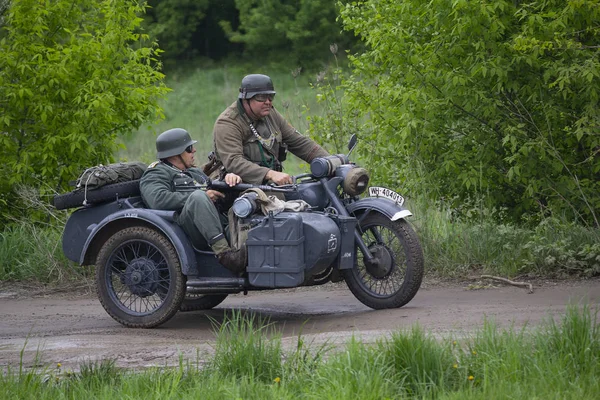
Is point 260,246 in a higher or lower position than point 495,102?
lower

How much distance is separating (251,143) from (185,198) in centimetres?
75

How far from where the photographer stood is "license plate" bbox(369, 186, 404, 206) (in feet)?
28.0

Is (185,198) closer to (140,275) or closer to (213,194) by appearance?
(213,194)

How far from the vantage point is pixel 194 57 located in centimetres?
4566

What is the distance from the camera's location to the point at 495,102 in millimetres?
10742

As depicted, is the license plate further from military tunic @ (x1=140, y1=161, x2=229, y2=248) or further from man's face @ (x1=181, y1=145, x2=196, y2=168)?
man's face @ (x1=181, y1=145, x2=196, y2=168)

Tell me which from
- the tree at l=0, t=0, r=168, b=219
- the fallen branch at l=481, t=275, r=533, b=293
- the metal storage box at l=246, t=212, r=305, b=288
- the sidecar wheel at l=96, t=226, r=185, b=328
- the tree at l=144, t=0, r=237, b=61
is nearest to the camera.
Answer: the metal storage box at l=246, t=212, r=305, b=288

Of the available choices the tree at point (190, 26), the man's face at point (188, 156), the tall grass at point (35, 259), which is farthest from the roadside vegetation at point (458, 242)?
the tree at point (190, 26)

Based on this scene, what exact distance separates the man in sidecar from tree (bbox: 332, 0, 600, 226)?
9.37ft

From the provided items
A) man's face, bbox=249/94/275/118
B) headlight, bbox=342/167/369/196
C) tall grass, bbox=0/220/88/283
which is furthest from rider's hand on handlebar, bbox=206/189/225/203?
tall grass, bbox=0/220/88/283

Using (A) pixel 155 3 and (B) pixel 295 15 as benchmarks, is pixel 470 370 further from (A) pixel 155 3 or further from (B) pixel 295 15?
(A) pixel 155 3

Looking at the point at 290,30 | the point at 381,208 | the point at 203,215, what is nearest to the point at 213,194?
the point at 203,215

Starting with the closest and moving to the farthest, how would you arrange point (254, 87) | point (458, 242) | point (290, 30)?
1. point (254, 87)
2. point (458, 242)
3. point (290, 30)

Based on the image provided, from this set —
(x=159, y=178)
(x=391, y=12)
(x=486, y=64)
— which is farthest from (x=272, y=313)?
(x=391, y=12)
